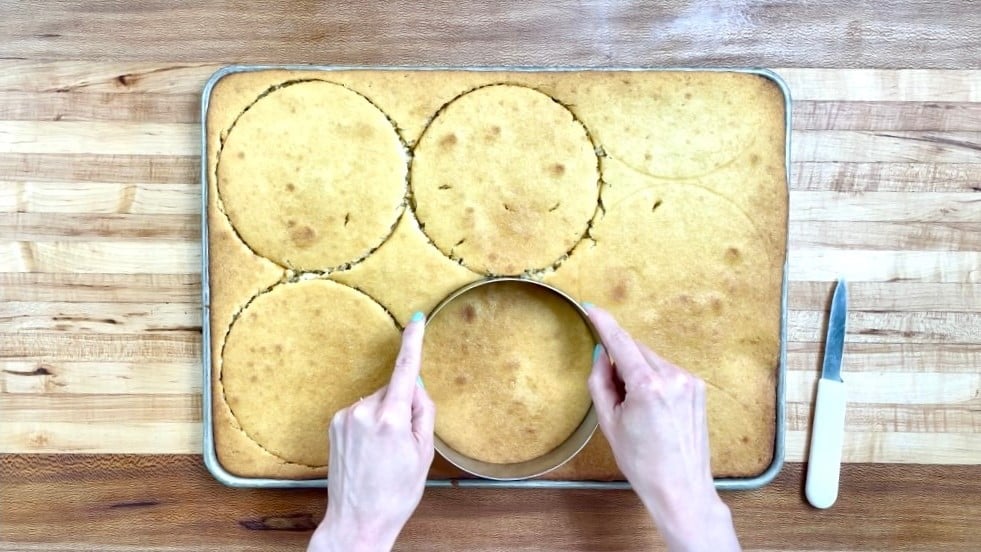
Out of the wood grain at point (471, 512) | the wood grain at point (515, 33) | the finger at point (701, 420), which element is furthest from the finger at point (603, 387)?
the wood grain at point (515, 33)

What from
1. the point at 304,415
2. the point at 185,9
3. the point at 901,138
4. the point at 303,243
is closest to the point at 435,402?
the point at 304,415

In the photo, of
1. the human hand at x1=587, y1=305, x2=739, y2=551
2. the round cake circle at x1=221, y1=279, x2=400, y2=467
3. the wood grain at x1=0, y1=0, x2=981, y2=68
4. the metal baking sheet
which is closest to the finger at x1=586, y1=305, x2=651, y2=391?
the human hand at x1=587, y1=305, x2=739, y2=551

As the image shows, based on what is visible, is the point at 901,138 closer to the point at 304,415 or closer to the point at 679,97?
the point at 679,97

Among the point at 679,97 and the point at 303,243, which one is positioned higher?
the point at 679,97

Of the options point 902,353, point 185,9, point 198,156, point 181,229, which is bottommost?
point 902,353

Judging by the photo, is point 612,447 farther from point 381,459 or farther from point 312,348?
point 312,348

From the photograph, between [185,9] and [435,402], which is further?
[185,9]

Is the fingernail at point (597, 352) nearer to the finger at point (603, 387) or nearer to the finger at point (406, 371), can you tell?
the finger at point (603, 387)
